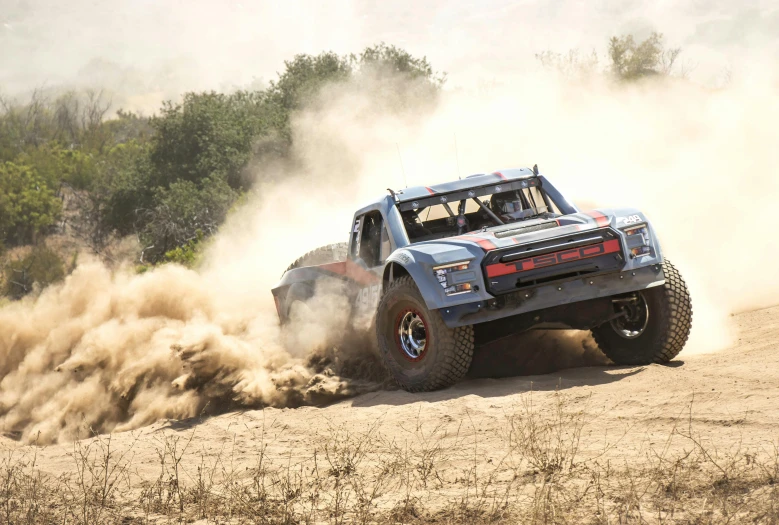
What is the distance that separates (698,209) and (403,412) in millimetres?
9337

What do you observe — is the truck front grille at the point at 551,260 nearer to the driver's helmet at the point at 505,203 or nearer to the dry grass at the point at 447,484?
the dry grass at the point at 447,484

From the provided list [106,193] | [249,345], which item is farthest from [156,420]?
[106,193]

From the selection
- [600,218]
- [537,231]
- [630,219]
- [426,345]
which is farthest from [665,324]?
[426,345]

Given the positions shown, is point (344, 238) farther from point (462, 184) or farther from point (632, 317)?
point (632, 317)

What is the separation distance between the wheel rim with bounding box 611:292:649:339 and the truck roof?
168cm

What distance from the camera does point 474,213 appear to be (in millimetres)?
9617

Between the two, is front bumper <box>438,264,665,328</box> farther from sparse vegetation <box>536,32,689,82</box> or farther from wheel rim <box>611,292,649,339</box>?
sparse vegetation <box>536,32,689,82</box>

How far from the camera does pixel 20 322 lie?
12.4 m

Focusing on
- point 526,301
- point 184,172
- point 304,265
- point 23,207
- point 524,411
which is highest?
point 23,207

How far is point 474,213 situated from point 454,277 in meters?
1.67

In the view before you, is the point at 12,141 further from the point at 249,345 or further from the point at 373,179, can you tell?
the point at 249,345

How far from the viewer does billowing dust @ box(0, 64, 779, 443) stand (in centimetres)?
979

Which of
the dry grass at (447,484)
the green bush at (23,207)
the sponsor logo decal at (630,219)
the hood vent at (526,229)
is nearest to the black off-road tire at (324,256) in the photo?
the hood vent at (526,229)

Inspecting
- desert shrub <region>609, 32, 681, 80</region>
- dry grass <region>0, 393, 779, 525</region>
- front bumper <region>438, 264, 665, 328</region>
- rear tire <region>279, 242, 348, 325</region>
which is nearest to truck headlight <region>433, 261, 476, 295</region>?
front bumper <region>438, 264, 665, 328</region>
